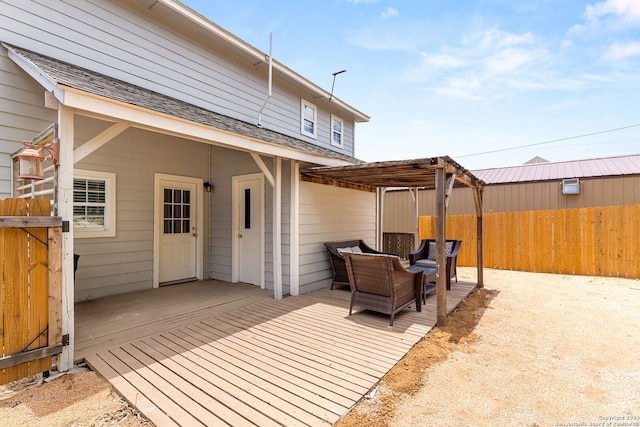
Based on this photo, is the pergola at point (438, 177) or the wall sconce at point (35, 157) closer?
the wall sconce at point (35, 157)

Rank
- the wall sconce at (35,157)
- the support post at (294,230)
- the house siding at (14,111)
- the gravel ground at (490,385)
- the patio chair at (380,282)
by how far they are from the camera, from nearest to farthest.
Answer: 1. the gravel ground at (490,385)
2. the wall sconce at (35,157)
3. the house siding at (14,111)
4. the patio chair at (380,282)
5. the support post at (294,230)

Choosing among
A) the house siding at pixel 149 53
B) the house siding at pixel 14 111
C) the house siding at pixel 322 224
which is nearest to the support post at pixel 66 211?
the house siding at pixel 14 111

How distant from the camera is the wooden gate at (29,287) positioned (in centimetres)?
254

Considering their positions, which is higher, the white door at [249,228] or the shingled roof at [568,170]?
the shingled roof at [568,170]

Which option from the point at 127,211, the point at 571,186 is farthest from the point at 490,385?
the point at 571,186

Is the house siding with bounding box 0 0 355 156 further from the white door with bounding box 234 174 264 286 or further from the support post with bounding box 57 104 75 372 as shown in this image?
the support post with bounding box 57 104 75 372

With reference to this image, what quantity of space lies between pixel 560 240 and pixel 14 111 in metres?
11.3

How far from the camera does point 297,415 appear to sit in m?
2.17

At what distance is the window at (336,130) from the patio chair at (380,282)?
231 inches

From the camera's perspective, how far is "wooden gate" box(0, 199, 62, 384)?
254 cm

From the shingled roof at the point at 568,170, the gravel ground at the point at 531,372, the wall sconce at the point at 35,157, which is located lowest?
the gravel ground at the point at 531,372

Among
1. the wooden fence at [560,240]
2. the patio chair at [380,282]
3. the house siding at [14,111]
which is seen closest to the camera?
the house siding at [14,111]

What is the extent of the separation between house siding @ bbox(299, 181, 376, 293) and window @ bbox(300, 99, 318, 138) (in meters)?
2.35

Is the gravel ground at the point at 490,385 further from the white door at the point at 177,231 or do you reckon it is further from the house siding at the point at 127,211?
the white door at the point at 177,231
